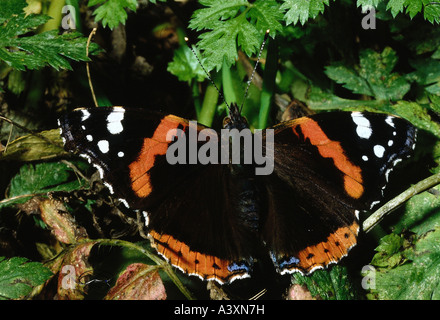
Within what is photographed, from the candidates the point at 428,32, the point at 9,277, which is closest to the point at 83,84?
the point at 9,277

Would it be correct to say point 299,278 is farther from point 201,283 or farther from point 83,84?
point 83,84

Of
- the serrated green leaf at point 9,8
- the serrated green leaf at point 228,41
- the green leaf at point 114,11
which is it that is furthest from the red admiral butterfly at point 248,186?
the serrated green leaf at point 9,8

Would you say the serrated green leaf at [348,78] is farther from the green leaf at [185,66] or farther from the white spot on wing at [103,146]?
the white spot on wing at [103,146]

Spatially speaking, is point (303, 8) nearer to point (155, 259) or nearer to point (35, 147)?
point (155, 259)

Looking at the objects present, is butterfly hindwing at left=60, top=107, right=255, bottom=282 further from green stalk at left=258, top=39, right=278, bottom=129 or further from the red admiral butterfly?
green stalk at left=258, top=39, right=278, bottom=129

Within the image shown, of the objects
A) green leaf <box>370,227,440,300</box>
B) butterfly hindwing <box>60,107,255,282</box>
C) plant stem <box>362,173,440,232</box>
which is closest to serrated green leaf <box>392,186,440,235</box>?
green leaf <box>370,227,440,300</box>

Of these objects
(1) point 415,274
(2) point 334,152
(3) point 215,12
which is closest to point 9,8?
(3) point 215,12

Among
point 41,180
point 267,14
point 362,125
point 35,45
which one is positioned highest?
point 267,14
